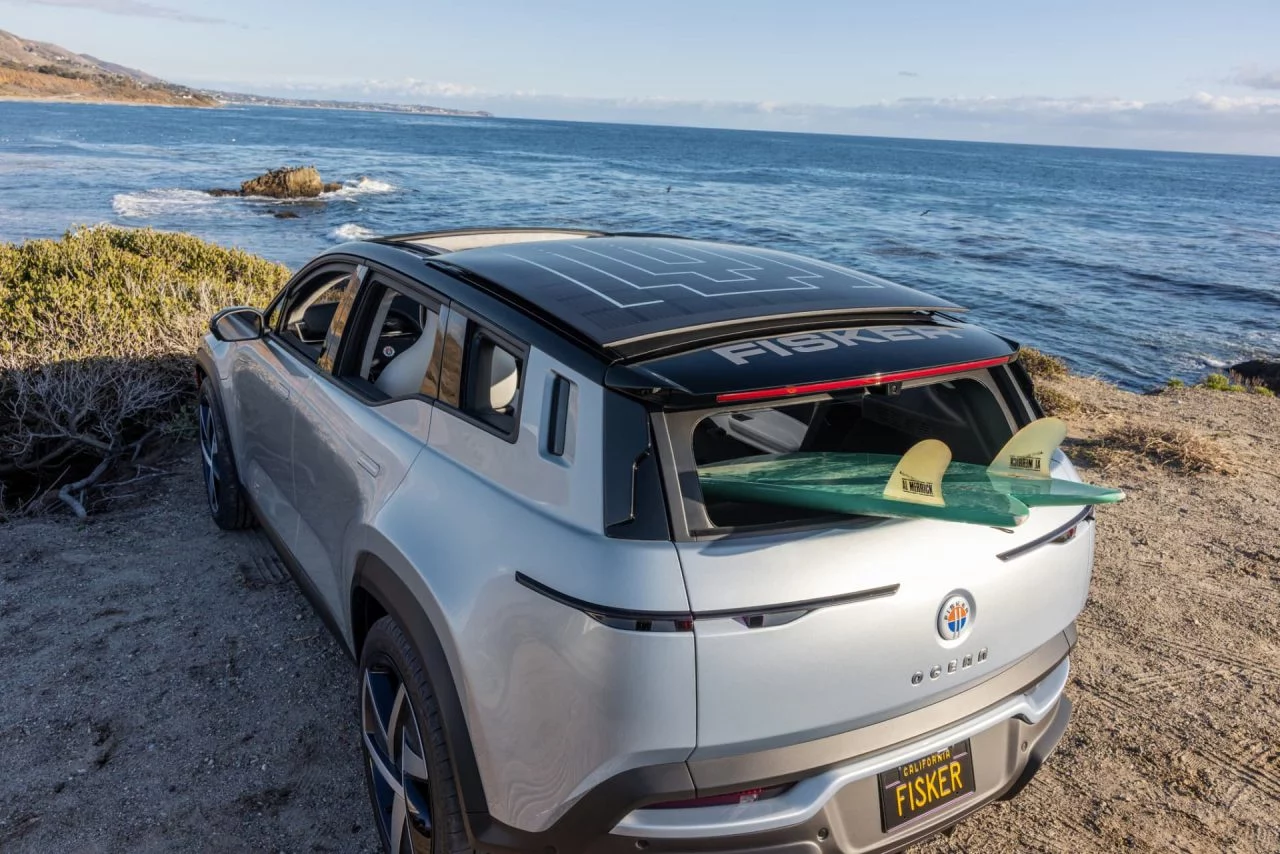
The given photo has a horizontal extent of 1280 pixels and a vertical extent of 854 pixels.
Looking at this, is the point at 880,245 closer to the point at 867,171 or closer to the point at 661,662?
the point at 661,662

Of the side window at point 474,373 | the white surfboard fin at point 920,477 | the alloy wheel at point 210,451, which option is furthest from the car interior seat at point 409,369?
the alloy wheel at point 210,451

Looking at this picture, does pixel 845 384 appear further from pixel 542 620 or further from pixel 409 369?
pixel 409 369

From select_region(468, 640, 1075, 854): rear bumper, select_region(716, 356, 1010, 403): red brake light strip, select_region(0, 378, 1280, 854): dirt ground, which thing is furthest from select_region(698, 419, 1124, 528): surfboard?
select_region(0, 378, 1280, 854): dirt ground

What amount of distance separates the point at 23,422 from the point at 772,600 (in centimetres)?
629

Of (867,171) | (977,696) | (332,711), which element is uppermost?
(867,171)

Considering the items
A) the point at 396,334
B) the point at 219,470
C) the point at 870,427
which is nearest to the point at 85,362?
the point at 219,470

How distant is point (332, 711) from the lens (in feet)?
10.9

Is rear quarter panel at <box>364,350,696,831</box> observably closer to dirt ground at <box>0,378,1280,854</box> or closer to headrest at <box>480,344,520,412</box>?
headrest at <box>480,344,520,412</box>

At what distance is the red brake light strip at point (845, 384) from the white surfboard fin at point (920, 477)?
0.60 ft

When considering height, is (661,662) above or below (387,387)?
below

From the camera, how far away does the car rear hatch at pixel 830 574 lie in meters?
1.72

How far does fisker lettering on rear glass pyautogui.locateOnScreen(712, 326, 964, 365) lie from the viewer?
1.99m

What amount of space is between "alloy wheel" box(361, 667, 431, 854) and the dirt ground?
0.31 m

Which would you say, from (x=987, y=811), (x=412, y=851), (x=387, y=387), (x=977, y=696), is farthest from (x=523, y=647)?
(x=987, y=811)
